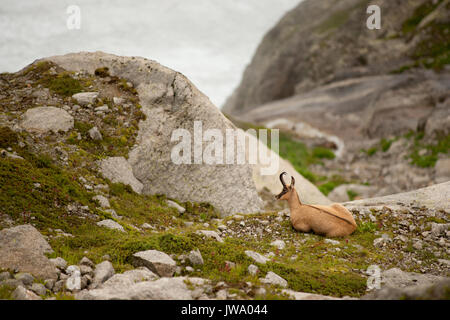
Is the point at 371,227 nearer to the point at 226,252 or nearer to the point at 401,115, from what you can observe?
the point at 226,252

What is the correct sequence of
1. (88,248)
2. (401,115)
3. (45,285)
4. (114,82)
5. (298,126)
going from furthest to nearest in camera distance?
(298,126) → (401,115) → (114,82) → (88,248) → (45,285)

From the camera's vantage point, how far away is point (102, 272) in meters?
7.56

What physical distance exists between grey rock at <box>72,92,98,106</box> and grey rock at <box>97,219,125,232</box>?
7289 millimetres

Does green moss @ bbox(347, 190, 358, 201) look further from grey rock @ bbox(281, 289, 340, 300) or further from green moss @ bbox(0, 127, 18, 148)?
green moss @ bbox(0, 127, 18, 148)

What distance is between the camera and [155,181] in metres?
15.7

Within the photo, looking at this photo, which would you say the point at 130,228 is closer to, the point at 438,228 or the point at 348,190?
the point at 438,228

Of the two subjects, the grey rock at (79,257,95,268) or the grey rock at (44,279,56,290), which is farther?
the grey rock at (79,257,95,268)

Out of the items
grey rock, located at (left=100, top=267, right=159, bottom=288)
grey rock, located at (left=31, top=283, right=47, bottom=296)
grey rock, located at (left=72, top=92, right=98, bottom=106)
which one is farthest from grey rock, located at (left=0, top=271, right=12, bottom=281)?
grey rock, located at (left=72, top=92, right=98, bottom=106)

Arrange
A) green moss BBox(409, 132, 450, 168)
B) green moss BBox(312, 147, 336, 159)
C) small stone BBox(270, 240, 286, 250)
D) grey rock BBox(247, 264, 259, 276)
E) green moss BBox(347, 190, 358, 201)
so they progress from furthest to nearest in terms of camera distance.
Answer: green moss BBox(312, 147, 336, 159) < green moss BBox(409, 132, 450, 168) < green moss BBox(347, 190, 358, 201) < small stone BBox(270, 240, 286, 250) < grey rock BBox(247, 264, 259, 276)

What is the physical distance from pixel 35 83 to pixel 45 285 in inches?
490

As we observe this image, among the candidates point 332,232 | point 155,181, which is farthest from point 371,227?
point 155,181

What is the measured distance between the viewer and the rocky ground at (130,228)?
7371 mm

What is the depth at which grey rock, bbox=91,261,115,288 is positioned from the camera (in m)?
7.36

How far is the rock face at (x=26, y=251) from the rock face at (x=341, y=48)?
71.6m
